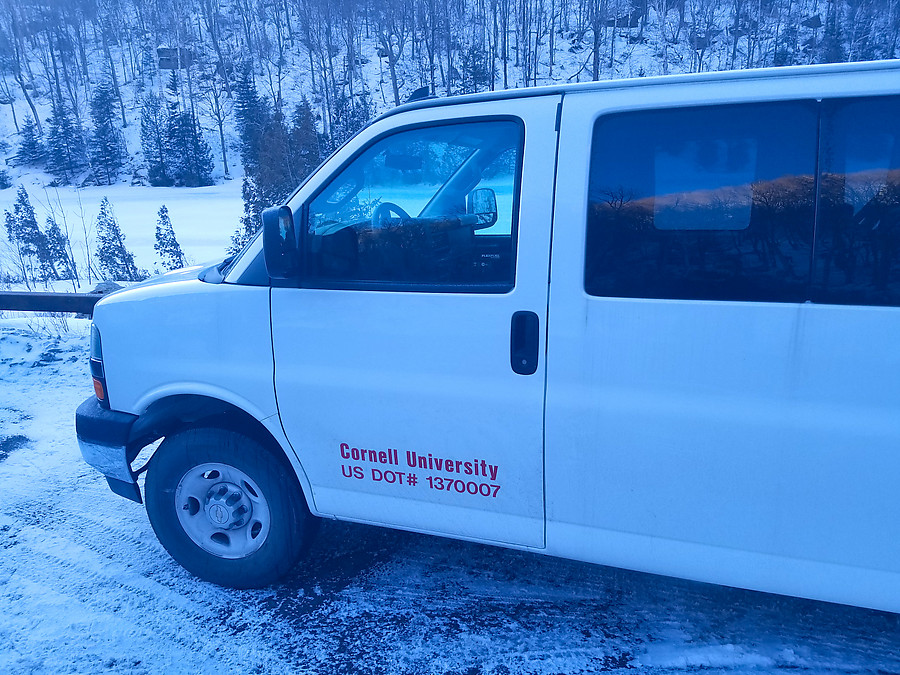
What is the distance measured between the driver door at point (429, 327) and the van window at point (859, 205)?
899mm

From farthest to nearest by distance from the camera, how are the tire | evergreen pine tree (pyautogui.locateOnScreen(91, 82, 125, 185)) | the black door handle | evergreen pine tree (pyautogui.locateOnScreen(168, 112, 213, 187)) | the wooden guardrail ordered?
evergreen pine tree (pyautogui.locateOnScreen(91, 82, 125, 185)), evergreen pine tree (pyautogui.locateOnScreen(168, 112, 213, 187)), the wooden guardrail, the tire, the black door handle

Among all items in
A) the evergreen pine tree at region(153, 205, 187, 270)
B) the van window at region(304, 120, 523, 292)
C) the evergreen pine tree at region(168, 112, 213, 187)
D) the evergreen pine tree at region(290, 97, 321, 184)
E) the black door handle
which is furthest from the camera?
the evergreen pine tree at region(168, 112, 213, 187)

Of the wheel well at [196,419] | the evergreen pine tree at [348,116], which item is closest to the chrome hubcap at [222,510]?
the wheel well at [196,419]

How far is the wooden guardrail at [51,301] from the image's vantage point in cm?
622

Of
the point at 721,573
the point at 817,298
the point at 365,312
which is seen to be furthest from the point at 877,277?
the point at 365,312

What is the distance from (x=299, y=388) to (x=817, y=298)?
1.99 meters

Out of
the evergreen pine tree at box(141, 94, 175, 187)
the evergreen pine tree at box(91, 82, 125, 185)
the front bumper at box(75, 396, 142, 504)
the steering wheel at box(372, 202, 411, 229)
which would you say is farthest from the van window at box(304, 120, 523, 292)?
the evergreen pine tree at box(91, 82, 125, 185)

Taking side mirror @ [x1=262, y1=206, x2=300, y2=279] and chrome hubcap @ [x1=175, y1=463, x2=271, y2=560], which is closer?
side mirror @ [x1=262, y1=206, x2=300, y2=279]

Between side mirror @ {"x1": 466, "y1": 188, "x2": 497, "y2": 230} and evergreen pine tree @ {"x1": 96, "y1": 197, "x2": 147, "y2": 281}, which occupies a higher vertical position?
side mirror @ {"x1": 466, "y1": 188, "x2": 497, "y2": 230}

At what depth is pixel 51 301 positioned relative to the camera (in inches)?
249

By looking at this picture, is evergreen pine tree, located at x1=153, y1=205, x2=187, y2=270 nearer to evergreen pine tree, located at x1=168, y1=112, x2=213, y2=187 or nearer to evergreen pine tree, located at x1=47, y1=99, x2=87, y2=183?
evergreen pine tree, located at x1=168, y1=112, x2=213, y2=187

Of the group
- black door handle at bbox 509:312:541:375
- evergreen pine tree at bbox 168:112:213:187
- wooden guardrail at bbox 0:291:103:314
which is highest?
evergreen pine tree at bbox 168:112:213:187

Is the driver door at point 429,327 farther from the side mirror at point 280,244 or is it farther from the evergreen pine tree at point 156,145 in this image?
the evergreen pine tree at point 156,145

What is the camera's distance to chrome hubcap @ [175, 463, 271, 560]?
9.94 ft
